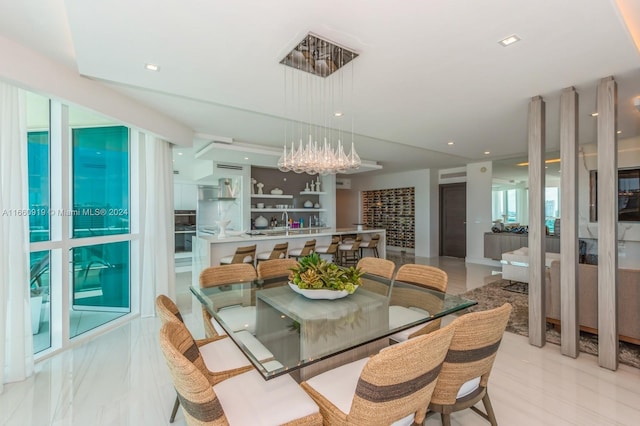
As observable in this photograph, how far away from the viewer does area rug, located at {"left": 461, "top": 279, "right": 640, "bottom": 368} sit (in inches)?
115

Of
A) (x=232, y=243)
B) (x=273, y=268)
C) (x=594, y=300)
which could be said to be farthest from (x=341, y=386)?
(x=232, y=243)

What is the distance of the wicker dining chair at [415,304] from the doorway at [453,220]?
6.56 metres

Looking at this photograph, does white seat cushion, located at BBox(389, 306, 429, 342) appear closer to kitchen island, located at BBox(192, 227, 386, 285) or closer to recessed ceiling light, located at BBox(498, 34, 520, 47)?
recessed ceiling light, located at BBox(498, 34, 520, 47)

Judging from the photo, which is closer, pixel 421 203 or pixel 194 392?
pixel 194 392

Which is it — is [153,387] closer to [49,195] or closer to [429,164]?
[49,195]

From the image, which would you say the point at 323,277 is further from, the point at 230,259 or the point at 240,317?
the point at 230,259

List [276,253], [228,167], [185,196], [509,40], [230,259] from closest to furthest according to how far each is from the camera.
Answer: [509,40], [230,259], [276,253], [228,167], [185,196]

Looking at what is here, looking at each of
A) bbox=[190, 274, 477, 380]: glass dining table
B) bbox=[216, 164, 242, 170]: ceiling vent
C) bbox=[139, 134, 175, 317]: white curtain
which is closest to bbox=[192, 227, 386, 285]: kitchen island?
bbox=[139, 134, 175, 317]: white curtain

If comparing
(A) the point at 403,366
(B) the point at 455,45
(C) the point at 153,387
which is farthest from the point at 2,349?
(B) the point at 455,45

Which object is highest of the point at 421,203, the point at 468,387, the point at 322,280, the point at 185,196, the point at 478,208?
the point at 185,196

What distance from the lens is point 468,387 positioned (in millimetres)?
1702

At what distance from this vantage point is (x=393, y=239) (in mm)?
10398

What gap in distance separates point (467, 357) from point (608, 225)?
227 cm

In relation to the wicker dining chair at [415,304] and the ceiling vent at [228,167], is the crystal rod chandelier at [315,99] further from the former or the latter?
the ceiling vent at [228,167]
